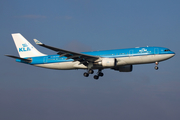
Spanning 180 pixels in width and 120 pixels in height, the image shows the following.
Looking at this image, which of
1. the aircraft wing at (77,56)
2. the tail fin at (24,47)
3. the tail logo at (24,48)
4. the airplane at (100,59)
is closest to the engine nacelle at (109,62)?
the airplane at (100,59)

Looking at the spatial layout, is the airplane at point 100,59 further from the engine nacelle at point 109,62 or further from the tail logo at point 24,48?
the tail logo at point 24,48

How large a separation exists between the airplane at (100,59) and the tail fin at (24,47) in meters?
1.12

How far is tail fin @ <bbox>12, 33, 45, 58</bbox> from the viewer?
55.1 m

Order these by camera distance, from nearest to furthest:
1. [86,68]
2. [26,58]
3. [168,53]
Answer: [168,53] → [86,68] → [26,58]

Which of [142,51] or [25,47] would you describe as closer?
[142,51]

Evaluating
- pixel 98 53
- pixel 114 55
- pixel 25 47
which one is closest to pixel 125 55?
pixel 114 55

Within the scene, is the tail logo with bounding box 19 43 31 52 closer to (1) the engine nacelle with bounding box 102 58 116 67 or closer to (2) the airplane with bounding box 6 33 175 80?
(2) the airplane with bounding box 6 33 175 80

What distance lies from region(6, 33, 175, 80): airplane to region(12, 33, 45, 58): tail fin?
1.12 meters

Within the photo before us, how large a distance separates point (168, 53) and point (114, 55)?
863 centimetres

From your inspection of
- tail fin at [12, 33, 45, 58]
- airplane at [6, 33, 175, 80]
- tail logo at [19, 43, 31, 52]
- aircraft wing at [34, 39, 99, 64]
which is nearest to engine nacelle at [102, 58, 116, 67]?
airplane at [6, 33, 175, 80]

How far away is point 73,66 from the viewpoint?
50562 mm

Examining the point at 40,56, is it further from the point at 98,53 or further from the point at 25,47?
the point at 98,53

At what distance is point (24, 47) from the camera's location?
56.6 meters

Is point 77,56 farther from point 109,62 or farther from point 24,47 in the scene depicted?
point 24,47
